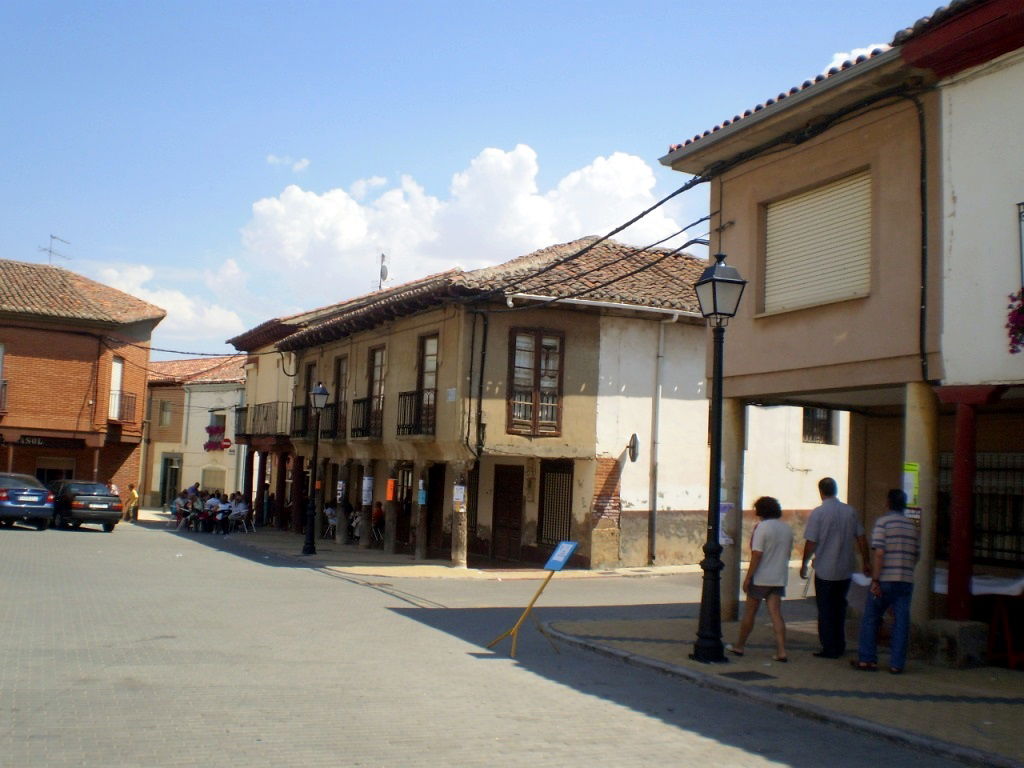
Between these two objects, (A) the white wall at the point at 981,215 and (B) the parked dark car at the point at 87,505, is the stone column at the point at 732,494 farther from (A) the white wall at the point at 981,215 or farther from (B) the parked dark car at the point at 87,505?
(B) the parked dark car at the point at 87,505

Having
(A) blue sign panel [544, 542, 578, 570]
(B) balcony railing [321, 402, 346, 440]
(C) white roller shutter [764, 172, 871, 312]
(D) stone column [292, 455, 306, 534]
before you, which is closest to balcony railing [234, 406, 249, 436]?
(D) stone column [292, 455, 306, 534]

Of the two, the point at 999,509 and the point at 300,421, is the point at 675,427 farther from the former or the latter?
the point at 300,421

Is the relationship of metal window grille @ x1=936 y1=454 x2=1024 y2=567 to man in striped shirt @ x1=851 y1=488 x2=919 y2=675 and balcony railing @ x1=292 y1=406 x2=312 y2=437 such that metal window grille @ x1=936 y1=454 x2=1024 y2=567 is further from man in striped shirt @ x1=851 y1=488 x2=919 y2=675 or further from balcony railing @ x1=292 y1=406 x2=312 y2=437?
balcony railing @ x1=292 y1=406 x2=312 y2=437

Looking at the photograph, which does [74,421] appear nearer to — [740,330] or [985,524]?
[740,330]

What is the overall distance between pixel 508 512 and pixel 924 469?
14535 millimetres

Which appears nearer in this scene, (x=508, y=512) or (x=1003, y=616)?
(x=1003, y=616)

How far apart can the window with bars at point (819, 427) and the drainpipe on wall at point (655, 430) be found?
4.63 metres

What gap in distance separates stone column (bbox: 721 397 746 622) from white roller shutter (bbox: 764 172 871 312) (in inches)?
64.1

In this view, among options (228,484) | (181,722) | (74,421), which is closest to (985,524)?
(181,722)

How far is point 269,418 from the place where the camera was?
35250 millimetres

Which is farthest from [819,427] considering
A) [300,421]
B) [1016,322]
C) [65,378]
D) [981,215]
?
[65,378]

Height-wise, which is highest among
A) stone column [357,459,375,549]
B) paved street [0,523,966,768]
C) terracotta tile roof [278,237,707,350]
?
terracotta tile roof [278,237,707,350]

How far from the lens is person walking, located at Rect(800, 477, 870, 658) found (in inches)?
394

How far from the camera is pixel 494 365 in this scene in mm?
21766
